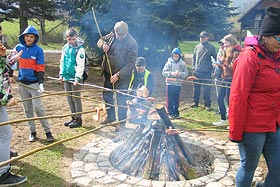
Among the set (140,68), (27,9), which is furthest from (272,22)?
(27,9)

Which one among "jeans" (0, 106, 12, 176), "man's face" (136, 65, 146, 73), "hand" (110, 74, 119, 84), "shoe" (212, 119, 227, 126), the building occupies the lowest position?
"shoe" (212, 119, 227, 126)

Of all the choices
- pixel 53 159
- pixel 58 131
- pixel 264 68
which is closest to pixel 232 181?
pixel 264 68

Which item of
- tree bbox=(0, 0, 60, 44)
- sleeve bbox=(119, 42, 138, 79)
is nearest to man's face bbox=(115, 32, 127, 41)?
sleeve bbox=(119, 42, 138, 79)

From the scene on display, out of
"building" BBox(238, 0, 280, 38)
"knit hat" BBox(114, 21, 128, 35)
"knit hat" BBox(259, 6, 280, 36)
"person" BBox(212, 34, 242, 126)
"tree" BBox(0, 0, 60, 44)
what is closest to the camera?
"knit hat" BBox(259, 6, 280, 36)

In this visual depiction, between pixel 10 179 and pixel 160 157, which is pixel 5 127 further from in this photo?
pixel 160 157

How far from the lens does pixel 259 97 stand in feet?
9.25

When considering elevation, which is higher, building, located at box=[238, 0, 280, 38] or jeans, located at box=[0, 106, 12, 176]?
building, located at box=[238, 0, 280, 38]

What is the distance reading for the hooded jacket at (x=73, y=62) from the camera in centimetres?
568

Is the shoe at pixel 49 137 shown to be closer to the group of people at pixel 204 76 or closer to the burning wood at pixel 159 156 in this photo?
the group of people at pixel 204 76

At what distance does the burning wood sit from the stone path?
0.76 feet

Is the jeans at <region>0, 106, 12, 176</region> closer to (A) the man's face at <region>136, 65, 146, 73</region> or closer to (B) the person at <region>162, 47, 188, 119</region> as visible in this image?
(A) the man's face at <region>136, 65, 146, 73</region>

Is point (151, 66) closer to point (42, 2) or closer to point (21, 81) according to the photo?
point (42, 2)

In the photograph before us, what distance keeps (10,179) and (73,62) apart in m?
2.59

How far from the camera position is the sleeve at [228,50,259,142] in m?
2.74
